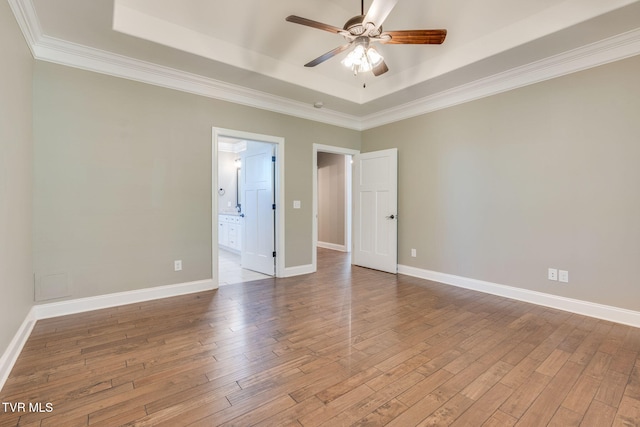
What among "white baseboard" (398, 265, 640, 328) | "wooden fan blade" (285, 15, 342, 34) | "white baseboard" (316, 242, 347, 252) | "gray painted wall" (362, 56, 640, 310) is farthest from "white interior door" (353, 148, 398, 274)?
"wooden fan blade" (285, 15, 342, 34)

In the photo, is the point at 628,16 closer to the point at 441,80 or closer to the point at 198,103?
the point at 441,80

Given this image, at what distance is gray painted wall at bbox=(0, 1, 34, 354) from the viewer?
195 cm

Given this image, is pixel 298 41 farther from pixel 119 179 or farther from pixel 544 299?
pixel 544 299

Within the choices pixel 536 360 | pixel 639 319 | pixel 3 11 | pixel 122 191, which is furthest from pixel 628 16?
pixel 122 191

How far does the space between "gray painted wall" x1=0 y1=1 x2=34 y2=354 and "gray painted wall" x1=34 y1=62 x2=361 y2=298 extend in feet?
0.61

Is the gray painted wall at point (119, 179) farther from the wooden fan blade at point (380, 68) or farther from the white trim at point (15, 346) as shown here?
the wooden fan blade at point (380, 68)

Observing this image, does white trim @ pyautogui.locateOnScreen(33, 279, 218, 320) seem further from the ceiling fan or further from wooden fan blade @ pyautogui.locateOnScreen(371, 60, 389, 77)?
wooden fan blade @ pyautogui.locateOnScreen(371, 60, 389, 77)

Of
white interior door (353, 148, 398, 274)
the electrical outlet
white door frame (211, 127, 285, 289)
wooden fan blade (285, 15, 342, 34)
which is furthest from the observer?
white interior door (353, 148, 398, 274)

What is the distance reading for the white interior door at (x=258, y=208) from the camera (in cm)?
457

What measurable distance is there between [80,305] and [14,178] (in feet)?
4.83

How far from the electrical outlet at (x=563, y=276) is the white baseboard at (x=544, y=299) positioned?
0.64 feet

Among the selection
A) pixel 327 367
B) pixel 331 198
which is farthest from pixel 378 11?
pixel 331 198

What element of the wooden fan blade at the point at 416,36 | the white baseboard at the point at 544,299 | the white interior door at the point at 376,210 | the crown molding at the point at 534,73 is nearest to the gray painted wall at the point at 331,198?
the white interior door at the point at 376,210

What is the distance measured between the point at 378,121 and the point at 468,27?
2.11 meters
